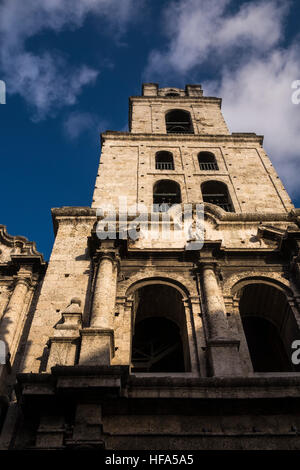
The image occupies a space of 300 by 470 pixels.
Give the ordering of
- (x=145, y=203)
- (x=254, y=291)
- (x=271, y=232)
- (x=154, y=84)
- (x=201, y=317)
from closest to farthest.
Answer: (x=201, y=317) < (x=254, y=291) < (x=271, y=232) < (x=145, y=203) < (x=154, y=84)

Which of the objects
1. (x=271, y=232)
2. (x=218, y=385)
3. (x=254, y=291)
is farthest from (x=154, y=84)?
(x=218, y=385)

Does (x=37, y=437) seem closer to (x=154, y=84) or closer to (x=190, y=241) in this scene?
(x=190, y=241)

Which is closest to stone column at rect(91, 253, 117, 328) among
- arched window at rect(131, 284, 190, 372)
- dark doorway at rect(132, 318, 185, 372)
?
arched window at rect(131, 284, 190, 372)

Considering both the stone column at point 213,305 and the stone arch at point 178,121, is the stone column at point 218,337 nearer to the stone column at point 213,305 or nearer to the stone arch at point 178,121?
the stone column at point 213,305

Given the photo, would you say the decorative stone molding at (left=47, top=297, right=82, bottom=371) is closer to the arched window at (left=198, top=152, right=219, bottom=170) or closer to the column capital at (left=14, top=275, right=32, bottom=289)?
the column capital at (left=14, top=275, right=32, bottom=289)

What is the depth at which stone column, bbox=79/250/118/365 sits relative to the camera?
30.4 feet

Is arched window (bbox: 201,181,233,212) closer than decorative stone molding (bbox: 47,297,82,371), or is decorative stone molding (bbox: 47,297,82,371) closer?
decorative stone molding (bbox: 47,297,82,371)

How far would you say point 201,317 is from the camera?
1104cm

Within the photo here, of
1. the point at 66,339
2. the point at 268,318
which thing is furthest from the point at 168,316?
the point at 66,339

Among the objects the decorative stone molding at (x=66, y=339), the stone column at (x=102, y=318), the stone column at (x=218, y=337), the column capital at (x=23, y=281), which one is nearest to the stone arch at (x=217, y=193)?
the stone column at (x=218, y=337)

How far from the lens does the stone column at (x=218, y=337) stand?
9.23 metres

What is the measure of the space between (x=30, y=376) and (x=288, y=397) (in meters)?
4.74

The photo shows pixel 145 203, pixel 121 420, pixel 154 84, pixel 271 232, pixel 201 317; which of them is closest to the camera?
pixel 121 420

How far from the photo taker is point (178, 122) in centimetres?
2727
